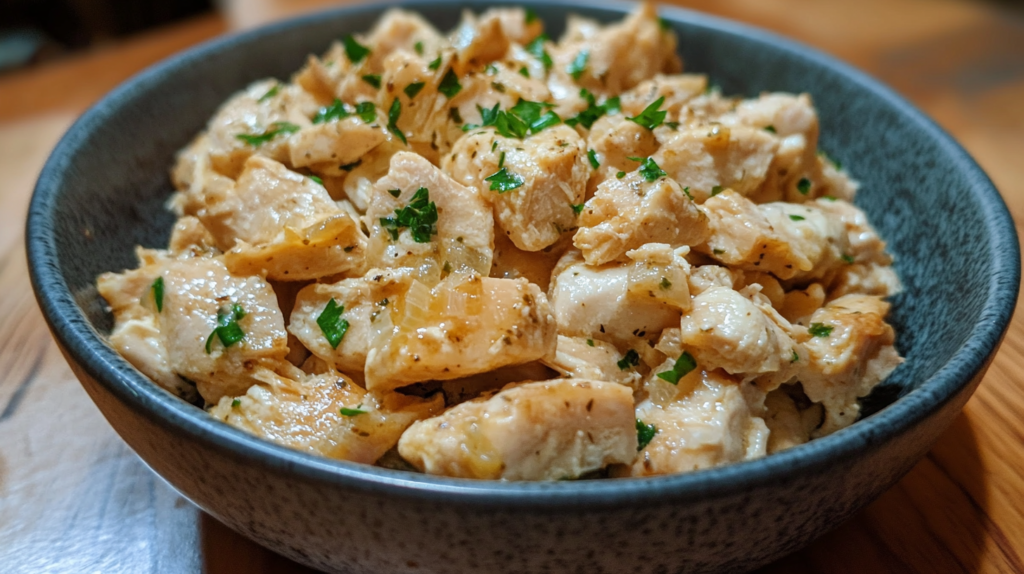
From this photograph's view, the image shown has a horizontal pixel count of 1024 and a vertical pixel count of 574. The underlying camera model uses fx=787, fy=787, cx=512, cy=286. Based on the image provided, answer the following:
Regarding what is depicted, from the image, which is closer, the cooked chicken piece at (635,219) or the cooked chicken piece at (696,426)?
the cooked chicken piece at (696,426)

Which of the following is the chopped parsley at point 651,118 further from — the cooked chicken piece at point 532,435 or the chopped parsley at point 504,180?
the cooked chicken piece at point 532,435

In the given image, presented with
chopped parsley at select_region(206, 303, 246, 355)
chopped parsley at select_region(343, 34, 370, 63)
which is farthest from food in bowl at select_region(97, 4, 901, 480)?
chopped parsley at select_region(343, 34, 370, 63)

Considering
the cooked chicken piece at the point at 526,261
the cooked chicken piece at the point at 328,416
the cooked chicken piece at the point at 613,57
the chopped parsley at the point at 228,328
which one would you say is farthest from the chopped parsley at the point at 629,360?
the cooked chicken piece at the point at 613,57

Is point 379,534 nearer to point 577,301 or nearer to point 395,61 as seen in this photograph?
point 577,301

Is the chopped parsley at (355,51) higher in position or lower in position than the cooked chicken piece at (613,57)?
higher

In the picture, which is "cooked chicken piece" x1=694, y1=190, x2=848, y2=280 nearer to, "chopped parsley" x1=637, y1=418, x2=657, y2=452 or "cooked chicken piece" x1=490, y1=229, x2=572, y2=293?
"cooked chicken piece" x1=490, y1=229, x2=572, y2=293

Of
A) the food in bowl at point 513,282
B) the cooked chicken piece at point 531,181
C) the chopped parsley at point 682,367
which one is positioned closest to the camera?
the food in bowl at point 513,282

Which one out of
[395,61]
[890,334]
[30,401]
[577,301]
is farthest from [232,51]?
[890,334]
